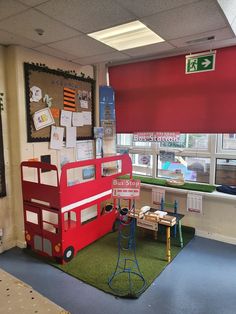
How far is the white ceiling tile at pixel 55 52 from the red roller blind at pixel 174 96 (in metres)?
1.06

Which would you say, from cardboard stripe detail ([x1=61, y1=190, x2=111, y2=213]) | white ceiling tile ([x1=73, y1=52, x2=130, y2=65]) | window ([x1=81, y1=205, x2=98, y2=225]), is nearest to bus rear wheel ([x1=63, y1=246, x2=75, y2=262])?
cardboard stripe detail ([x1=61, y1=190, x2=111, y2=213])

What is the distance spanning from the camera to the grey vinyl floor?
2104 mm

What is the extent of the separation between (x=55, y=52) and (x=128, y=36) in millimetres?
985

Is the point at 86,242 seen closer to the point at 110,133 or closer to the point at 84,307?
the point at 84,307

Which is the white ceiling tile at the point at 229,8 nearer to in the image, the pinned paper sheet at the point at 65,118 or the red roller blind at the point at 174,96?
the red roller blind at the point at 174,96

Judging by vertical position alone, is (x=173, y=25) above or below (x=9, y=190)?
above

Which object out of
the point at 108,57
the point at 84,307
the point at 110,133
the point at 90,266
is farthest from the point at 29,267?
the point at 108,57

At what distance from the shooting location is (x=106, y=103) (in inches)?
159

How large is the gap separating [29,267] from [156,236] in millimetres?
1711

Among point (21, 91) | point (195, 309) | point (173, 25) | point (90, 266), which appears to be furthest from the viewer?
point (21, 91)

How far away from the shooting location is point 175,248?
3141 mm

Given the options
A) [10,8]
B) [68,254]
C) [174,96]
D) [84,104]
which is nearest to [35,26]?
[10,8]

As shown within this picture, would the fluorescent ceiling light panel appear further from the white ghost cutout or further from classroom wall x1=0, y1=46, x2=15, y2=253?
classroom wall x1=0, y1=46, x2=15, y2=253

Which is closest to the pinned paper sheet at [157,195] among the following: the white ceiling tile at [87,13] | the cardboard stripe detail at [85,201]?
the cardboard stripe detail at [85,201]
